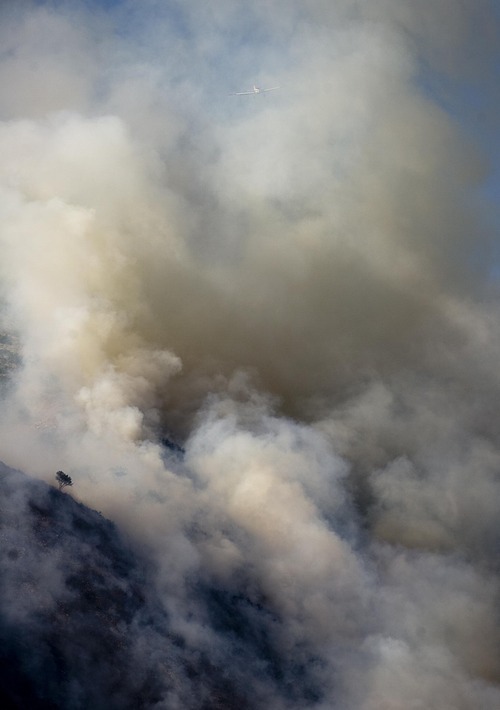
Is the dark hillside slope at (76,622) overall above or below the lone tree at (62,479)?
below

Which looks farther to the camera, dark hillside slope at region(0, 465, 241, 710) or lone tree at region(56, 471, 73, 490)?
lone tree at region(56, 471, 73, 490)

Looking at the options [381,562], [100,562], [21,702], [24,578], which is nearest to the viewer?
[21,702]

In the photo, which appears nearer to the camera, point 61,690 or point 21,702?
point 21,702

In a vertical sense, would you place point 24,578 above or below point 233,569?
below

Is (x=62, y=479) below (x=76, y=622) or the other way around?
the other way around

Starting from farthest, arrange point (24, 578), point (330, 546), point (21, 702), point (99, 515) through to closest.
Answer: point (330, 546) < point (99, 515) < point (24, 578) < point (21, 702)

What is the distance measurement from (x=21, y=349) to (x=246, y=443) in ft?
193

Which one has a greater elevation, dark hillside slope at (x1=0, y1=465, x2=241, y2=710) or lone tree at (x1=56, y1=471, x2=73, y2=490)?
lone tree at (x1=56, y1=471, x2=73, y2=490)

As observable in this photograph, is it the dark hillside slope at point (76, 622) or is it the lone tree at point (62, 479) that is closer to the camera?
the dark hillside slope at point (76, 622)

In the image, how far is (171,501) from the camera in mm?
85750

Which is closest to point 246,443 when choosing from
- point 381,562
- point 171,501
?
point 171,501

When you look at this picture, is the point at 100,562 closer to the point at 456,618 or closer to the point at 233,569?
the point at 233,569

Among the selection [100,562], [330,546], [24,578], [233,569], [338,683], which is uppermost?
[330,546]

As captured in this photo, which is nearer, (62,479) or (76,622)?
(76,622)
